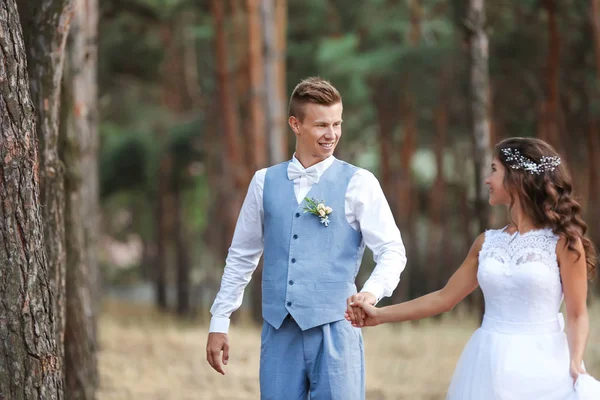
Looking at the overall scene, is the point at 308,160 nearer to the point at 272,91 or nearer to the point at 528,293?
the point at 528,293

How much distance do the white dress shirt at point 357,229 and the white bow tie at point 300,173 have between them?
16 millimetres

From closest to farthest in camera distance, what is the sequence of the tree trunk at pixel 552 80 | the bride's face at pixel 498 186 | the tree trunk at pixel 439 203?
1. the bride's face at pixel 498 186
2. the tree trunk at pixel 552 80
3. the tree trunk at pixel 439 203

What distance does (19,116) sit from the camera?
3395 mm

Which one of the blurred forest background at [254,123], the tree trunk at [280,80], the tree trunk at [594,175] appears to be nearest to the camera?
the blurred forest background at [254,123]

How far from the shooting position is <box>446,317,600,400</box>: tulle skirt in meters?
3.45

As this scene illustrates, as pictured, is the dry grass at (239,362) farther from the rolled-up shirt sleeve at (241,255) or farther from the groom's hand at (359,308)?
the groom's hand at (359,308)

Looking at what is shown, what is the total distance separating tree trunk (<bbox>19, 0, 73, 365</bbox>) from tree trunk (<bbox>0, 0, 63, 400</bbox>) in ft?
3.59

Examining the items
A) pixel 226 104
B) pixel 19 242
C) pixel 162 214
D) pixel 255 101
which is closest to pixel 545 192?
pixel 19 242

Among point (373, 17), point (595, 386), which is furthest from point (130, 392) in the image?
point (373, 17)

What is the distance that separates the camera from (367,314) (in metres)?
3.51

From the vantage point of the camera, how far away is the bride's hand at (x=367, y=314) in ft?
11.3

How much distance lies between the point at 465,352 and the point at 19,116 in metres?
2.06

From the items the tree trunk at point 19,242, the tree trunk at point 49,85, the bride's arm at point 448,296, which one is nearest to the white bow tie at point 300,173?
the bride's arm at point 448,296

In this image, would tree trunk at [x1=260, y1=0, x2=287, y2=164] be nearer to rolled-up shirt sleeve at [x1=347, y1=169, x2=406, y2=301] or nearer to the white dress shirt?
the white dress shirt
